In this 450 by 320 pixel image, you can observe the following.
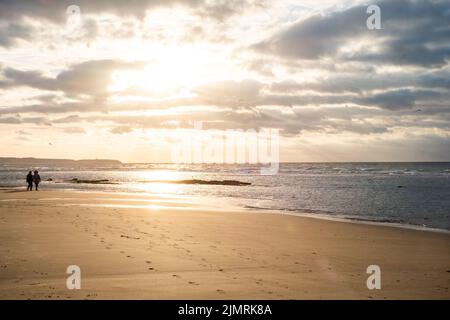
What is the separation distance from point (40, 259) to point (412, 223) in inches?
873

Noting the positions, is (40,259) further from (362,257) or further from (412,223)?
(412,223)

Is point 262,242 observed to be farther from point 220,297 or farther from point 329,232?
point 220,297

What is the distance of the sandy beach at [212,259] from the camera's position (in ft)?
32.5

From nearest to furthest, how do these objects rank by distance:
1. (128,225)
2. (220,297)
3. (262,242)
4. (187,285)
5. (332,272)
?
(220,297) → (187,285) → (332,272) → (262,242) → (128,225)

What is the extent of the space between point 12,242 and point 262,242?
929 centimetres

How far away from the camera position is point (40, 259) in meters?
12.6

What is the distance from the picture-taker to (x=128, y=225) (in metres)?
20.2

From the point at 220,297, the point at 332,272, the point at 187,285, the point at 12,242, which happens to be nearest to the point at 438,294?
the point at 332,272

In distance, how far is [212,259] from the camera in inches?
520

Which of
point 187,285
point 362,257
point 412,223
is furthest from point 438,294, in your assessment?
point 412,223

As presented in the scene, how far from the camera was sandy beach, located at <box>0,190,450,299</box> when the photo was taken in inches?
390
